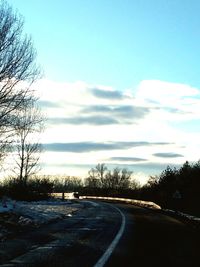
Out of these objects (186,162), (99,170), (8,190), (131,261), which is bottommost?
(131,261)

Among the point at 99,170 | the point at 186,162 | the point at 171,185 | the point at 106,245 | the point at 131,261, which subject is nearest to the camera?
the point at 131,261

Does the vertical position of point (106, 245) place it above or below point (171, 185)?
below

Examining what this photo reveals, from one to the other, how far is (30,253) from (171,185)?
43169mm

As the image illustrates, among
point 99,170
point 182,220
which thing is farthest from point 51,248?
point 99,170

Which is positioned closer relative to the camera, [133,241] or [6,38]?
[133,241]

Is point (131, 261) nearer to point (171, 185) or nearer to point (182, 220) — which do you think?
point (182, 220)

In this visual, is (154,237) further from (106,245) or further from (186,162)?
(186,162)

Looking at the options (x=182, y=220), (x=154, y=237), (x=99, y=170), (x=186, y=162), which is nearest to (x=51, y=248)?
(x=154, y=237)

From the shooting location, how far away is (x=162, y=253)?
13633 mm

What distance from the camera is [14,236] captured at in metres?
17.2

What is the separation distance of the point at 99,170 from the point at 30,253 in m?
177

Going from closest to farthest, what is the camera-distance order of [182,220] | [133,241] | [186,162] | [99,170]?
1. [133,241]
2. [182,220]
3. [186,162]
4. [99,170]

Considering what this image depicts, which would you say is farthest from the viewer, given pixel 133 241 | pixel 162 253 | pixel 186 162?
pixel 186 162

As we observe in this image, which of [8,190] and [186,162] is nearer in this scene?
[8,190]
